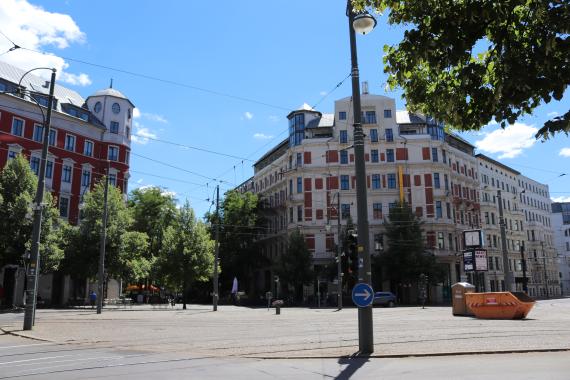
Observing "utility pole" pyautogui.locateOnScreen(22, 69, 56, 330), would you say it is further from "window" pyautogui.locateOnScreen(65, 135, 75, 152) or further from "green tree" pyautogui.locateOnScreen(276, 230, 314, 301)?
"green tree" pyautogui.locateOnScreen(276, 230, 314, 301)

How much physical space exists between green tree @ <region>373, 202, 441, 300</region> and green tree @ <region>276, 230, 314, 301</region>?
7327mm

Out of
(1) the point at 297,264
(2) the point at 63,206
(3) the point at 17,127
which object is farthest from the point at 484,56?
(2) the point at 63,206

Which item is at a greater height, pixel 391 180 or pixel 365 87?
pixel 365 87

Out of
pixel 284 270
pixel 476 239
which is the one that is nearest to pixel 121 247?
pixel 284 270

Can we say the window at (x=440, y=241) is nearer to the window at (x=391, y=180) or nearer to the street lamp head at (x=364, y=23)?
the window at (x=391, y=180)

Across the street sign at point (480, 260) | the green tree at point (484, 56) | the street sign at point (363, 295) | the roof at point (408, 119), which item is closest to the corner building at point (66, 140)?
the street sign at point (480, 260)

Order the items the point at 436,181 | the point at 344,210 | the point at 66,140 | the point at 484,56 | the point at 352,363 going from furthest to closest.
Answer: the point at 436,181 → the point at 344,210 → the point at 66,140 → the point at 352,363 → the point at 484,56

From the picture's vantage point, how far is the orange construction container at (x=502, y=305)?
25.4 m

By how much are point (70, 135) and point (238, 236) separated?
22.9m

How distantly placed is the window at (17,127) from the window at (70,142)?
5113 mm

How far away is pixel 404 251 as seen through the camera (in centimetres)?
5288

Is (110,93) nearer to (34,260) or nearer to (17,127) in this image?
(17,127)

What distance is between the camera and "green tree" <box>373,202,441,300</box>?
52500 millimetres

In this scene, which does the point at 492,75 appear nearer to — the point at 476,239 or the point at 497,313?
the point at 497,313
